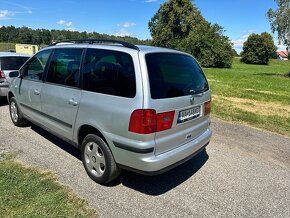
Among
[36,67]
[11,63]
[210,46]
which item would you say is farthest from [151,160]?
[210,46]

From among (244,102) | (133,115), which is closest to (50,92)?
(133,115)

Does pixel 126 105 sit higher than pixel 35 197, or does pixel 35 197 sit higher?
pixel 126 105

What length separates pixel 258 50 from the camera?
62625mm

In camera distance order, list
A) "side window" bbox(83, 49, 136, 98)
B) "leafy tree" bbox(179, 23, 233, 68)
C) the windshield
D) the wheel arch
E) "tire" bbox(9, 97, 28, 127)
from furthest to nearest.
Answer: "leafy tree" bbox(179, 23, 233, 68), the windshield, "tire" bbox(9, 97, 28, 127), the wheel arch, "side window" bbox(83, 49, 136, 98)

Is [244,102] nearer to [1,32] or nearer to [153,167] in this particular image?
[153,167]

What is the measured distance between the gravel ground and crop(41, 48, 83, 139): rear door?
1.98 ft

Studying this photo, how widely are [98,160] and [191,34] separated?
3791cm

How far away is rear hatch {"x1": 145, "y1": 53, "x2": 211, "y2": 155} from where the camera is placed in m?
3.37

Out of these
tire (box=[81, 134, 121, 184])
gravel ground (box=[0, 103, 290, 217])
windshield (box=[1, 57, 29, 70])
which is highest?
windshield (box=[1, 57, 29, 70])

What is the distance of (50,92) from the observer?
4.58m

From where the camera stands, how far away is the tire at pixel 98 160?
365 centimetres

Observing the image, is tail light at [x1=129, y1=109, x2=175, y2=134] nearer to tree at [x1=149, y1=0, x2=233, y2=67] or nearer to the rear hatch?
the rear hatch

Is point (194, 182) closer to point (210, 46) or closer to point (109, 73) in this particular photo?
point (109, 73)

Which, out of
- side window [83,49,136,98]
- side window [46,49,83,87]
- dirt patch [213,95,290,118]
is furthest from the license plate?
dirt patch [213,95,290,118]
